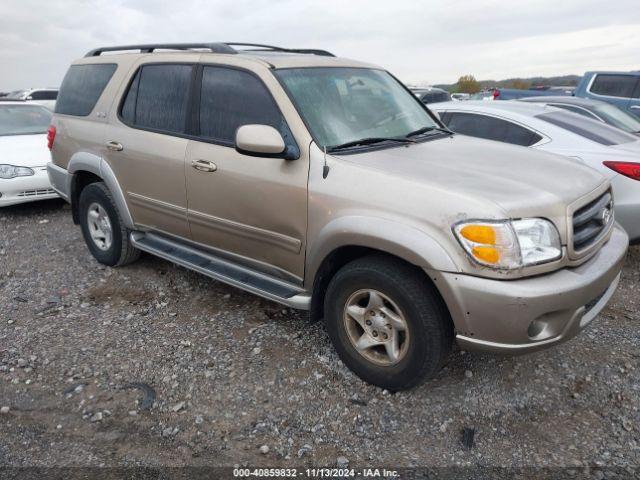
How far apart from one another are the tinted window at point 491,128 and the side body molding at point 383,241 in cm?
313

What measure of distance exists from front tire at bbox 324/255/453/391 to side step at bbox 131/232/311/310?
0.26 metres

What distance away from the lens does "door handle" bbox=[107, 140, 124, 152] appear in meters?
4.11

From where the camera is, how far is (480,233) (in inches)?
93.4

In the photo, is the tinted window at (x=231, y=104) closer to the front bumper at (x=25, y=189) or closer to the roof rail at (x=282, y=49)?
the roof rail at (x=282, y=49)

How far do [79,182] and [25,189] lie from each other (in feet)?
7.72

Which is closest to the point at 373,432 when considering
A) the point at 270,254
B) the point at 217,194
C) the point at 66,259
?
the point at 270,254

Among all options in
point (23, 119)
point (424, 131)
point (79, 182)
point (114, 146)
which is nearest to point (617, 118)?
point (424, 131)

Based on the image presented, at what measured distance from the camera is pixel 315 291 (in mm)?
3043

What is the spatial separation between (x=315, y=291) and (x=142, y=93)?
228 centimetres

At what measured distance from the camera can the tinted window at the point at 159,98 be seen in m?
3.73

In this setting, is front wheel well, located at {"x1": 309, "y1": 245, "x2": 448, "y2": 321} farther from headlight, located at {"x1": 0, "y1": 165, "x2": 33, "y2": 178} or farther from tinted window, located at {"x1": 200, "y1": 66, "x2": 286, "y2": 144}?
headlight, located at {"x1": 0, "y1": 165, "x2": 33, "y2": 178}

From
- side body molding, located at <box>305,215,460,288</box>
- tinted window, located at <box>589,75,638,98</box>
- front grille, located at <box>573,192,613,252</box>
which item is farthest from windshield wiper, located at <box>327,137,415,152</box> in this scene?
tinted window, located at <box>589,75,638,98</box>

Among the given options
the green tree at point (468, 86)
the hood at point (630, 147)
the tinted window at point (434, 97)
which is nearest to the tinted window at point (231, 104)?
the hood at point (630, 147)

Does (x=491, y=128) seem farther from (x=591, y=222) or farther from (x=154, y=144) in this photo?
(x=154, y=144)
